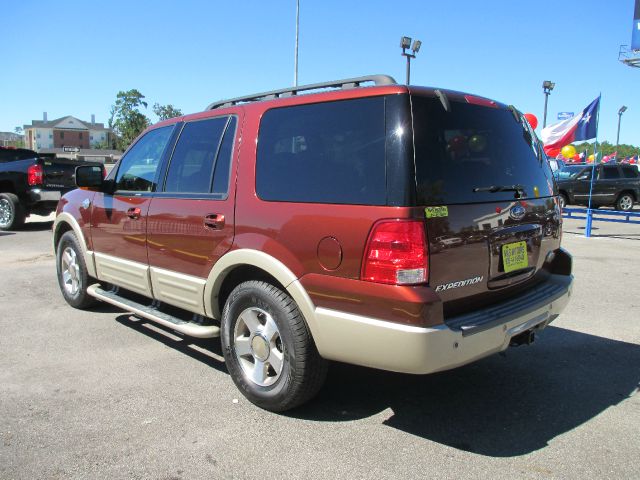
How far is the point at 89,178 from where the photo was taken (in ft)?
15.1

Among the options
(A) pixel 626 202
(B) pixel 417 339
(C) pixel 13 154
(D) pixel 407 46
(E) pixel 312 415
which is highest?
(D) pixel 407 46

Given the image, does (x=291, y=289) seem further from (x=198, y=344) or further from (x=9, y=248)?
(x=9, y=248)

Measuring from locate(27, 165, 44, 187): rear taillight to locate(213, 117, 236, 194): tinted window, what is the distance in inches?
375

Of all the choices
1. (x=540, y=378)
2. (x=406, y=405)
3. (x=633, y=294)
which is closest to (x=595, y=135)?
(x=633, y=294)

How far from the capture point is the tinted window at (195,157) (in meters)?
3.75

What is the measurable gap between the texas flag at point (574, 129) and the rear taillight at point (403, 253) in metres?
12.0

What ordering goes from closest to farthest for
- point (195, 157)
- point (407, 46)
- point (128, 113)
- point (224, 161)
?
1. point (224, 161)
2. point (195, 157)
3. point (407, 46)
4. point (128, 113)

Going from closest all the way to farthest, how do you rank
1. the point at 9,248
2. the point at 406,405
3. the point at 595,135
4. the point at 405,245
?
1. the point at 405,245
2. the point at 406,405
3. the point at 9,248
4. the point at 595,135

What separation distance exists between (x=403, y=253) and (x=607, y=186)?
2080cm

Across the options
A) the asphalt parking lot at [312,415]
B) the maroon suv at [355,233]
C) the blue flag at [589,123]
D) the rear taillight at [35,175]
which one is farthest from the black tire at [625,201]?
the rear taillight at [35,175]

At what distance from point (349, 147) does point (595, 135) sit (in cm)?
1301

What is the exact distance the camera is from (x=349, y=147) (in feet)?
9.42

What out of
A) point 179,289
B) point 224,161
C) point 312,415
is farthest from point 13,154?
point 312,415

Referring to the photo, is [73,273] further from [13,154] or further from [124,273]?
[13,154]
